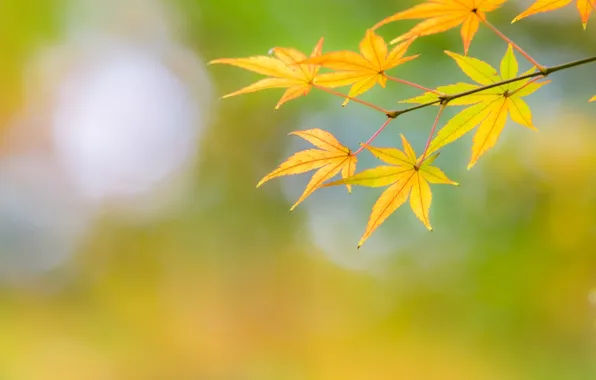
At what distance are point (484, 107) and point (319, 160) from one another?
0.14 meters

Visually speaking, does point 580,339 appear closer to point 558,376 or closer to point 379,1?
point 558,376

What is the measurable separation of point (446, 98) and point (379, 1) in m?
1.68

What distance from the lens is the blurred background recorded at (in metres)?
1.79

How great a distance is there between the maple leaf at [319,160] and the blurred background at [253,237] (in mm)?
1362

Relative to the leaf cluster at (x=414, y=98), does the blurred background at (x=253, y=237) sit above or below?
above

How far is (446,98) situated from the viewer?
1.12 feet

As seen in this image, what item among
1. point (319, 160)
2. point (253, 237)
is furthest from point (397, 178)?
point (253, 237)

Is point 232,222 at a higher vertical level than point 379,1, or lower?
lower

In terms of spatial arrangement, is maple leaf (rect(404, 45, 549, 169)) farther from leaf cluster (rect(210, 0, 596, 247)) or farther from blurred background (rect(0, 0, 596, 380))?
blurred background (rect(0, 0, 596, 380))

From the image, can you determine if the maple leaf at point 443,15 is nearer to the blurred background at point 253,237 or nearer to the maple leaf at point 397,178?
the maple leaf at point 397,178

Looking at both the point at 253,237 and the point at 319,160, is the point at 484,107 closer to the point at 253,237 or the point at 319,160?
the point at 319,160

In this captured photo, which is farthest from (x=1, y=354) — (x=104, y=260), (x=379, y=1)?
(x=379, y=1)

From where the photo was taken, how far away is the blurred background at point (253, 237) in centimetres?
179

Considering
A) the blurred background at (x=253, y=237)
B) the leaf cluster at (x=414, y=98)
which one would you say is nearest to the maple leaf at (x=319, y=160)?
the leaf cluster at (x=414, y=98)
